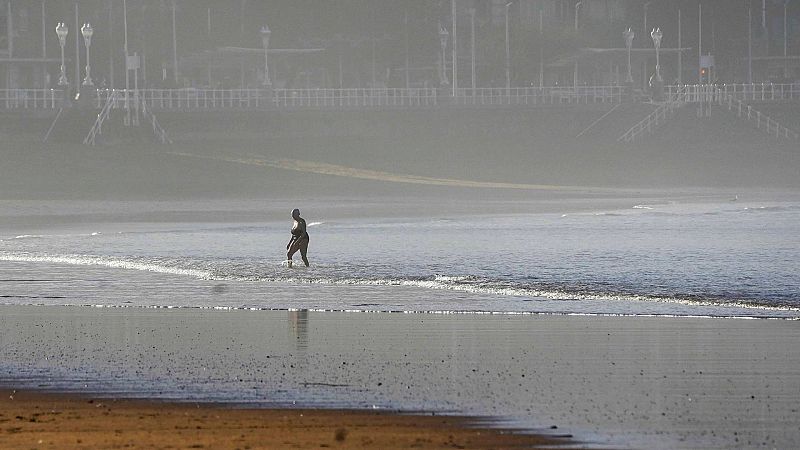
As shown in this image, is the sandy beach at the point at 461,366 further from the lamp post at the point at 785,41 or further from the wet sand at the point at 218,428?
the lamp post at the point at 785,41

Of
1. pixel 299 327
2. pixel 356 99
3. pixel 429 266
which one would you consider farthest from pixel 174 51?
pixel 299 327

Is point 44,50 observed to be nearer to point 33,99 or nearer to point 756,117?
point 33,99

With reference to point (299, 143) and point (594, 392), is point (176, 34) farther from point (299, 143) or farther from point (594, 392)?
point (594, 392)

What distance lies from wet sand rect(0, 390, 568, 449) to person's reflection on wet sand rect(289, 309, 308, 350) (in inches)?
166

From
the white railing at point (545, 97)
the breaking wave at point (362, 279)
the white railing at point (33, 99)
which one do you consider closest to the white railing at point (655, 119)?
the white railing at point (545, 97)

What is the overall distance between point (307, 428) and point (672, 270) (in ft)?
55.5

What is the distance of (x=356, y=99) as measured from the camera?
87.5m

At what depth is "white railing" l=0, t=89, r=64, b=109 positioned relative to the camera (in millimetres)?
78062

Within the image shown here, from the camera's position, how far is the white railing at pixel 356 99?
84.4 m

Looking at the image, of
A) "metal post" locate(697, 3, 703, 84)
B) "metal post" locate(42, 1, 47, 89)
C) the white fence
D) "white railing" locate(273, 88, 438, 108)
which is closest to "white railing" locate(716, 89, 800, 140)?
the white fence

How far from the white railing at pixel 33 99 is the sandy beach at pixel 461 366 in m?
58.6

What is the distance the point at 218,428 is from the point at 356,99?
75454 mm

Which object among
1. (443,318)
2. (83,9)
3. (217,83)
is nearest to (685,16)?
(217,83)

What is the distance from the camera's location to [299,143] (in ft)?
283
